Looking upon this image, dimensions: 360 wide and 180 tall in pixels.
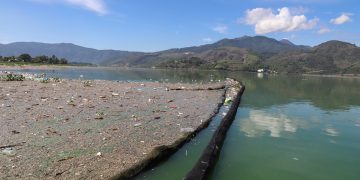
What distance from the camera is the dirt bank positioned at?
472 inches

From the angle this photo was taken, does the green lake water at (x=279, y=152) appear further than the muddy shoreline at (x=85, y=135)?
Yes

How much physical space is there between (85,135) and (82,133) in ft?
1.54

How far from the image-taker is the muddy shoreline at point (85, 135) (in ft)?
39.3

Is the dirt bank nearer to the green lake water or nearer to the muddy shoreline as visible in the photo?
the muddy shoreline

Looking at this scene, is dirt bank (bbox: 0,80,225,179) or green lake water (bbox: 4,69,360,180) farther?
green lake water (bbox: 4,69,360,180)

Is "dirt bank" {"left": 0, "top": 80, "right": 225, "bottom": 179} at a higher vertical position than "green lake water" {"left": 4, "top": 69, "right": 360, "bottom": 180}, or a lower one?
higher

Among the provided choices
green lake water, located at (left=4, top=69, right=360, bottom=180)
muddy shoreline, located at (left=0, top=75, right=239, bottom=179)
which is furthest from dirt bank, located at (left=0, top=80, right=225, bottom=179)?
green lake water, located at (left=4, top=69, right=360, bottom=180)

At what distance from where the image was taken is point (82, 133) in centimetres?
1694

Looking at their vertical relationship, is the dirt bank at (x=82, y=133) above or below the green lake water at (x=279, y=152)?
above

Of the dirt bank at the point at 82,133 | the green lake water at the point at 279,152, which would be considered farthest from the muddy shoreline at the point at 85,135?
the green lake water at the point at 279,152

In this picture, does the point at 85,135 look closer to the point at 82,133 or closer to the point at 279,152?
the point at 82,133

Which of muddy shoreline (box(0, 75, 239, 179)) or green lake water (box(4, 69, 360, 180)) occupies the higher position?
muddy shoreline (box(0, 75, 239, 179))

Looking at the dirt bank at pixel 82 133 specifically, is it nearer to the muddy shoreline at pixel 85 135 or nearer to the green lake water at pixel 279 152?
the muddy shoreline at pixel 85 135

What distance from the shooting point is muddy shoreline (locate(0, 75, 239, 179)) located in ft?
39.3
